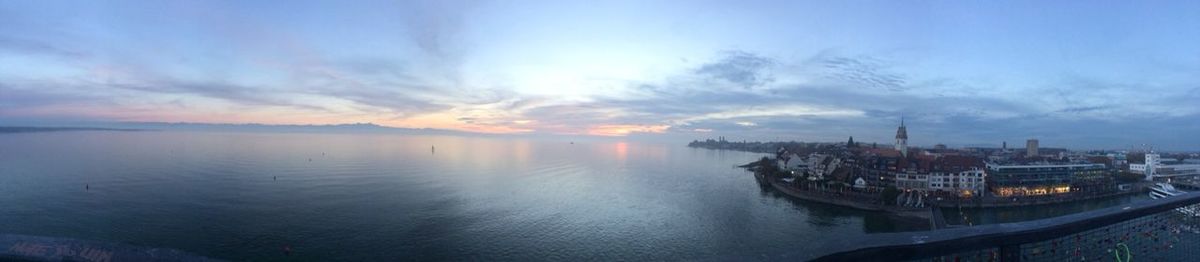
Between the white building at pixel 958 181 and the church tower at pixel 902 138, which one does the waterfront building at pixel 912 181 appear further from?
the church tower at pixel 902 138

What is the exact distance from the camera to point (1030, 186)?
73.6 feet

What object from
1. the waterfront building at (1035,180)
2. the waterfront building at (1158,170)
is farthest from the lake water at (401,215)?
the waterfront building at (1158,170)

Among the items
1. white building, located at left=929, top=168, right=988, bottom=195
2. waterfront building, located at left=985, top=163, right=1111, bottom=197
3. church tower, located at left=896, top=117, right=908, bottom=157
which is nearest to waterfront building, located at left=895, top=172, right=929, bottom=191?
white building, located at left=929, top=168, right=988, bottom=195

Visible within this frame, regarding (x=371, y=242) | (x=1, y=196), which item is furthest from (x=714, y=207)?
(x=1, y=196)

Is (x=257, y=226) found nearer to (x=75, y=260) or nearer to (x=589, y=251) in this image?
(x=75, y=260)

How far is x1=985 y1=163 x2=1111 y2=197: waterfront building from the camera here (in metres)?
22.0

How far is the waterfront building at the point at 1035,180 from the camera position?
72.2 ft

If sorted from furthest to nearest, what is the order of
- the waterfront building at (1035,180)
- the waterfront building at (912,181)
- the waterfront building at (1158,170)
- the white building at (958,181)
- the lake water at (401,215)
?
the waterfront building at (1158,170), the waterfront building at (1035,180), the waterfront building at (912,181), the white building at (958,181), the lake water at (401,215)

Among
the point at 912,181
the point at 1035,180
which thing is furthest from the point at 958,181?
the point at 1035,180

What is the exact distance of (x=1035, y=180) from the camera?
22844mm

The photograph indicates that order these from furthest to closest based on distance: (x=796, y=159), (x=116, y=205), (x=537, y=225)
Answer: (x=796, y=159) < (x=116, y=205) < (x=537, y=225)

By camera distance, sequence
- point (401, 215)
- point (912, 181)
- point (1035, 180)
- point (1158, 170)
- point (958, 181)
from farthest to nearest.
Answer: point (1158, 170) < point (1035, 180) < point (912, 181) < point (958, 181) < point (401, 215)

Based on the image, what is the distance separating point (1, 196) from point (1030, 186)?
38.6m

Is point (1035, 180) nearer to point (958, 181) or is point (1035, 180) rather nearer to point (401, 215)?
point (958, 181)
